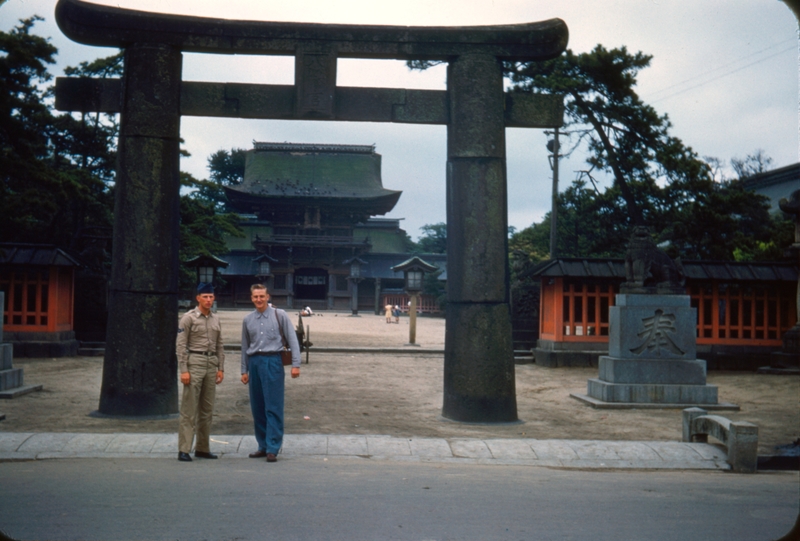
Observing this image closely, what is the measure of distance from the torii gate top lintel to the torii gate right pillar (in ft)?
1.20

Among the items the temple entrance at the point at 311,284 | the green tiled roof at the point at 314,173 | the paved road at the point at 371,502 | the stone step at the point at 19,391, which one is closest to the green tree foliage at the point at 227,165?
the green tiled roof at the point at 314,173

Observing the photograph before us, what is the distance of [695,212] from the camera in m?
20.4

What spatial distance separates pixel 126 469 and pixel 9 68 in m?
13.8

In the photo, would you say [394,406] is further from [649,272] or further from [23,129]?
[23,129]

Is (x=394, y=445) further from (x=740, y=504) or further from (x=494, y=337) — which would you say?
(x=740, y=504)

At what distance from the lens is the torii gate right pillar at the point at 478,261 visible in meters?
8.95

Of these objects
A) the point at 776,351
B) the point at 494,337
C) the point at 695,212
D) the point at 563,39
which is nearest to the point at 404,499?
the point at 494,337

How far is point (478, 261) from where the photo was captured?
8.99m

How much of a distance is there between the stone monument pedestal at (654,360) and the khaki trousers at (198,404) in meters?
6.28

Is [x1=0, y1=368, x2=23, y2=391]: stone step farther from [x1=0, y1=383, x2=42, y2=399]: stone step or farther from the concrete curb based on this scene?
the concrete curb

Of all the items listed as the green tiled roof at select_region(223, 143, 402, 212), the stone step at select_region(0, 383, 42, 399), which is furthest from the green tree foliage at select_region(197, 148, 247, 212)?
the stone step at select_region(0, 383, 42, 399)

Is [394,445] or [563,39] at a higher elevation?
[563,39]

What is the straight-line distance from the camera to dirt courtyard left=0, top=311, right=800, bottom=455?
27.9 ft

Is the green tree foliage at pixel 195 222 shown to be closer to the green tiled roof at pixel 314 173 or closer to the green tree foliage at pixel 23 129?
the green tree foliage at pixel 23 129
